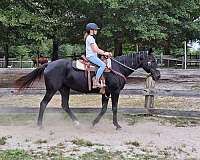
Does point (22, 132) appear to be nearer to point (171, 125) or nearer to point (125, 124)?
point (125, 124)

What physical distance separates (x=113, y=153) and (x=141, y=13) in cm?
1107

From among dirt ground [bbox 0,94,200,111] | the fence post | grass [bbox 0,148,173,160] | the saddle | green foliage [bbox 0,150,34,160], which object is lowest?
grass [bbox 0,148,173,160]

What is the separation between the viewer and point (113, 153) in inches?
238

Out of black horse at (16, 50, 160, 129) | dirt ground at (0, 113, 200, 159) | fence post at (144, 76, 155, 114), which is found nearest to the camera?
dirt ground at (0, 113, 200, 159)

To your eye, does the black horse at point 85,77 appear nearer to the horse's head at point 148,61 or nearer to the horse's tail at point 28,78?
the horse's head at point 148,61

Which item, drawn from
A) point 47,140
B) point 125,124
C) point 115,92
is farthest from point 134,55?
point 47,140

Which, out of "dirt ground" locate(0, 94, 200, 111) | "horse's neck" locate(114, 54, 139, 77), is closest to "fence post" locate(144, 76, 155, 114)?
"horse's neck" locate(114, 54, 139, 77)

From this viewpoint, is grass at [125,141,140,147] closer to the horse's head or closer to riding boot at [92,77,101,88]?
riding boot at [92,77,101,88]

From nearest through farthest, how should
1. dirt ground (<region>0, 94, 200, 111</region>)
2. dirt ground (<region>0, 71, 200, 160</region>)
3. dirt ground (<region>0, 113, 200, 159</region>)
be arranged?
dirt ground (<region>0, 71, 200, 160</region>) < dirt ground (<region>0, 113, 200, 159</region>) < dirt ground (<region>0, 94, 200, 111</region>)

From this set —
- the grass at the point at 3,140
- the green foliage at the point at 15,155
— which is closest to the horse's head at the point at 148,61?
the grass at the point at 3,140

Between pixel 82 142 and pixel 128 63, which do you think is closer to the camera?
pixel 82 142

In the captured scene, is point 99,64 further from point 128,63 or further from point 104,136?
point 104,136

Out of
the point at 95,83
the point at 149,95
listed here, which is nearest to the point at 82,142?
the point at 95,83

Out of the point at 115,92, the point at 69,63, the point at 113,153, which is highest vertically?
the point at 69,63
